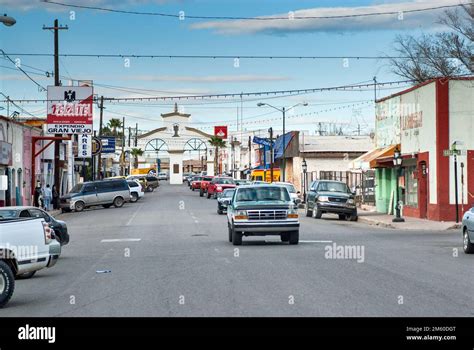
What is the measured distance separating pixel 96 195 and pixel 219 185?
14.8 m

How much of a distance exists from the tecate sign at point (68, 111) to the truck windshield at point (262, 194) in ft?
116

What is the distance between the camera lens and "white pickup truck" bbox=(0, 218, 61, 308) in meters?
15.1

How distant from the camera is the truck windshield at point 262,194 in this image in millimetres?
25873

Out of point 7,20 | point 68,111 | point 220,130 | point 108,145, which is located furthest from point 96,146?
point 220,130

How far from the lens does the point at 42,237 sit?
53.5 feet

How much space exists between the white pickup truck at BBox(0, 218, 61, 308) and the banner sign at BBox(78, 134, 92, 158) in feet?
186

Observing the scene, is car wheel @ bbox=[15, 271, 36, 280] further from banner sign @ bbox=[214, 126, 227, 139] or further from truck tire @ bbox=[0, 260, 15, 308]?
banner sign @ bbox=[214, 126, 227, 139]

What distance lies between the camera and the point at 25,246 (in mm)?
15820

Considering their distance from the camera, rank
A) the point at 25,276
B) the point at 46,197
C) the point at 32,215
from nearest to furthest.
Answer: the point at 25,276 → the point at 32,215 → the point at 46,197

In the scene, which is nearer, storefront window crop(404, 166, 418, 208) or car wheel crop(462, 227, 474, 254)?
car wheel crop(462, 227, 474, 254)

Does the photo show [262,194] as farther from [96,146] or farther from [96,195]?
[96,146]

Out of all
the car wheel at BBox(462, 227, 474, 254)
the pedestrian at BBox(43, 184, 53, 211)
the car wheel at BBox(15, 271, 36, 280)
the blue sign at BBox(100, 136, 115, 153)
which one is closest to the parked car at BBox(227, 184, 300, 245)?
the car wheel at BBox(462, 227, 474, 254)

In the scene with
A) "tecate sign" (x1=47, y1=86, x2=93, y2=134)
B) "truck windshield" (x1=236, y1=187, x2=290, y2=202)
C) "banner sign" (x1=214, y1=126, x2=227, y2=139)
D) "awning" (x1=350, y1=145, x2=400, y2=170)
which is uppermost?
"banner sign" (x1=214, y1=126, x2=227, y2=139)

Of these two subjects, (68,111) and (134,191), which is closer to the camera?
(68,111)
